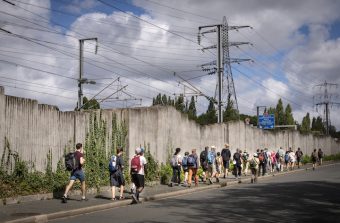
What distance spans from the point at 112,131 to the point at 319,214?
10.3 meters

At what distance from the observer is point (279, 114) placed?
11050 cm

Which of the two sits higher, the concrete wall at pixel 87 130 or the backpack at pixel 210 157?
the concrete wall at pixel 87 130

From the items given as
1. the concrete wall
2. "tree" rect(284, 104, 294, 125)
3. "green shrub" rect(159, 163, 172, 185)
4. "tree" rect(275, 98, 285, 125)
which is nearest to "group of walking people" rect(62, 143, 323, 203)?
"green shrub" rect(159, 163, 172, 185)

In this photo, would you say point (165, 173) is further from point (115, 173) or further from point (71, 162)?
point (71, 162)

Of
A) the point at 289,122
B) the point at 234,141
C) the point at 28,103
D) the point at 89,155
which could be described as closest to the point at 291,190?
the point at 89,155

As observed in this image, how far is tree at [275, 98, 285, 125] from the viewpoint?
10888 cm

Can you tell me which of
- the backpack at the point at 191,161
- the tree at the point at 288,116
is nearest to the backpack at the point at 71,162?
the backpack at the point at 191,161

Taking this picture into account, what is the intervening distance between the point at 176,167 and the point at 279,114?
90635 millimetres

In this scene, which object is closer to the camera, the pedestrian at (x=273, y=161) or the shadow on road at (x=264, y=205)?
the shadow on road at (x=264, y=205)

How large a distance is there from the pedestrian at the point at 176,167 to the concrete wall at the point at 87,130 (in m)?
1.24

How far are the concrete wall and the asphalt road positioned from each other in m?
4.03

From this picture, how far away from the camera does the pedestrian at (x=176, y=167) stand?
2278cm

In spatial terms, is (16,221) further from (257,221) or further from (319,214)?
(319,214)

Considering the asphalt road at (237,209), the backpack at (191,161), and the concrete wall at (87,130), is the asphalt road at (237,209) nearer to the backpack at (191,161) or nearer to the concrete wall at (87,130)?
the backpack at (191,161)
